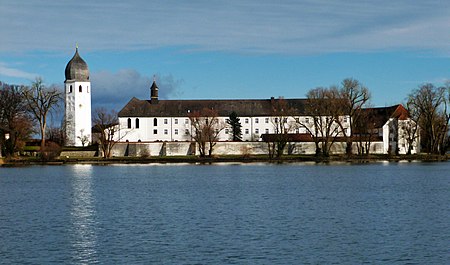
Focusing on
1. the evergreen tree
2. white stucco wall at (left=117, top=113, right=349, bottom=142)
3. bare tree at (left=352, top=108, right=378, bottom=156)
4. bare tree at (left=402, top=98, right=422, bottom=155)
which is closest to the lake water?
bare tree at (left=352, top=108, right=378, bottom=156)

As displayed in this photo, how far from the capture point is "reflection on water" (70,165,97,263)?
61.5 feet

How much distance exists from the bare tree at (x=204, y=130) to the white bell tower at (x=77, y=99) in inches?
543

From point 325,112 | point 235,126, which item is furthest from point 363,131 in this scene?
point 235,126

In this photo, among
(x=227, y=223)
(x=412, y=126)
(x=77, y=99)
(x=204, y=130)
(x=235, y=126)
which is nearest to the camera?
(x=227, y=223)

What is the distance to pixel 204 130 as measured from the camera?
7744 cm

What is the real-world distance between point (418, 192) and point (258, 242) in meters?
17.0

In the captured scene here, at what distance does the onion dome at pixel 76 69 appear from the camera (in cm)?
9094

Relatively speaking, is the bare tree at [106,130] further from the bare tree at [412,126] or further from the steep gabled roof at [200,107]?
the bare tree at [412,126]

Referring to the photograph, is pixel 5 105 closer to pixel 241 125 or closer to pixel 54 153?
pixel 54 153

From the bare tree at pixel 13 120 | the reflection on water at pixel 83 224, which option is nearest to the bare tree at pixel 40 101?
the bare tree at pixel 13 120

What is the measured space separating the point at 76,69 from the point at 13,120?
2127 centimetres

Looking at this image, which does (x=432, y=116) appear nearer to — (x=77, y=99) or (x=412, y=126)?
(x=412, y=126)

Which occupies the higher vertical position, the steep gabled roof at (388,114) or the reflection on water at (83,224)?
the steep gabled roof at (388,114)

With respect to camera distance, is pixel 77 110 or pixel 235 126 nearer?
pixel 77 110
